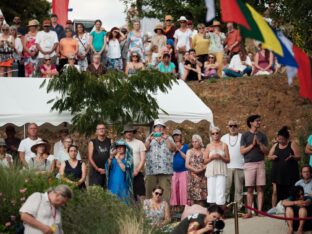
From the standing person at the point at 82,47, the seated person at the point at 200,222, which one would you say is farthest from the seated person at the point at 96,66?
the seated person at the point at 200,222

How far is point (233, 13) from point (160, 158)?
11250 mm

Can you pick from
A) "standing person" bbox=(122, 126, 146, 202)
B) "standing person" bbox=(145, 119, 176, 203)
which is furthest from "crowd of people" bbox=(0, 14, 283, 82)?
"standing person" bbox=(122, 126, 146, 202)

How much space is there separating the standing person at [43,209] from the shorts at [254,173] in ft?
22.0

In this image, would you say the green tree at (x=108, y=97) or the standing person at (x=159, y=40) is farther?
the standing person at (x=159, y=40)

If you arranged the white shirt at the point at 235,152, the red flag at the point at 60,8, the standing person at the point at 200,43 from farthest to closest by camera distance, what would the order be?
the red flag at the point at 60,8 → the standing person at the point at 200,43 → the white shirt at the point at 235,152

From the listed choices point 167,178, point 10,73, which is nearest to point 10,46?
point 10,73

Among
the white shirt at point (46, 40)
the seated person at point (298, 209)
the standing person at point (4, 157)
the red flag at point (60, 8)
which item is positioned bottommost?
the seated person at point (298, 209)

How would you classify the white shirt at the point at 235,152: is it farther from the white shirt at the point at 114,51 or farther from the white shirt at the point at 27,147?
the white shirt at the point at 114,51

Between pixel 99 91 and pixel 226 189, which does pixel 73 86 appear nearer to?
pixel 99 91

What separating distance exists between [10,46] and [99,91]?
4.00 meters

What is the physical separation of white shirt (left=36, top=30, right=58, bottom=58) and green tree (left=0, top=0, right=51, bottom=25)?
22.6m

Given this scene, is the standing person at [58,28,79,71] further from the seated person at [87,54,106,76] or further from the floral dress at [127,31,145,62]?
the floral dress at [127,31,145,62]

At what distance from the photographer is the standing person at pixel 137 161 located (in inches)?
846

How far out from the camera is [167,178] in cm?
2212
